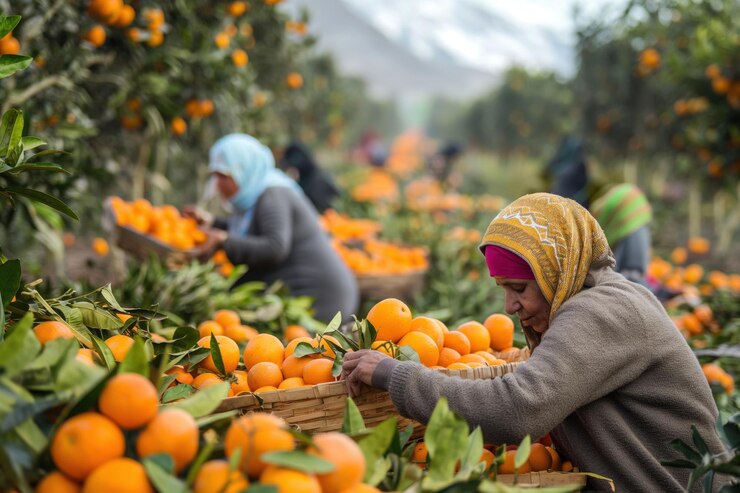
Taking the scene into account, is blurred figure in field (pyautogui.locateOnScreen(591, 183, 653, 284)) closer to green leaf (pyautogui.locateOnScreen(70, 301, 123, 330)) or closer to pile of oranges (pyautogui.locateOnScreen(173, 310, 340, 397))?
pile of oranges (pyautogui.locateOnScreen(173, 310, 340, 397))

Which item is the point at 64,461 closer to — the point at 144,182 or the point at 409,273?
the point at 409,273

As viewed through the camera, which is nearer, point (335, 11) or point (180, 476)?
point (180, 476)

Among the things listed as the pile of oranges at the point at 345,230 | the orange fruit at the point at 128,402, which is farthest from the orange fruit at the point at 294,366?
the pile of oranges at the point at 345,230

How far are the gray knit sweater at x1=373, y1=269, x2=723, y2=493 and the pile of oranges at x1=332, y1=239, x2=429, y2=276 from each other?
3.41 metres

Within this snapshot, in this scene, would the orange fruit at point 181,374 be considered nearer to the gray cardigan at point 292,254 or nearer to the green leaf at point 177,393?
the green leaf at point 177,393

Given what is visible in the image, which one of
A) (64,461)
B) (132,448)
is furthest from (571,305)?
(64,461)

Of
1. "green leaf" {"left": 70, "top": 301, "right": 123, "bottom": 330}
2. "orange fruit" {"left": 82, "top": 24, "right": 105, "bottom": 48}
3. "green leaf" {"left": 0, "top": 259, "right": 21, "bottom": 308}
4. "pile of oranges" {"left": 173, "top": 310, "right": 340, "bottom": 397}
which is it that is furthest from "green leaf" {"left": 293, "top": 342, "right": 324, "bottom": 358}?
"orange fruit" {"left": 82, "top": 24, "right": 105, "bottom": 48}

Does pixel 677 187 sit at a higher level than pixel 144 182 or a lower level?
lower

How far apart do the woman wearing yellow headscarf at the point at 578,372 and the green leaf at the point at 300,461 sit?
495 mm

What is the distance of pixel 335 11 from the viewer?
217 feet

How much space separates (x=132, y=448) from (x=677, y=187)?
18.8 metres

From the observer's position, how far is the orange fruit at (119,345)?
1669 millimetres

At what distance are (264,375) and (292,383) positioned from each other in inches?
3.0

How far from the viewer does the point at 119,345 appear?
5.54 feet
